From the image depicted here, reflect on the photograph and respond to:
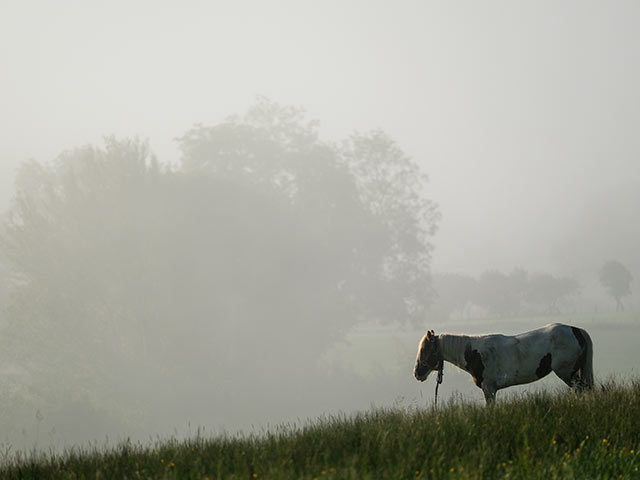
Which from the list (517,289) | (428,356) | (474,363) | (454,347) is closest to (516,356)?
(474,363)

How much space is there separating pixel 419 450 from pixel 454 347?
4565 millimetres

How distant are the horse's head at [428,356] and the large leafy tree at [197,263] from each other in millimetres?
19883

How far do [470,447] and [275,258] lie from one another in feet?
88.9

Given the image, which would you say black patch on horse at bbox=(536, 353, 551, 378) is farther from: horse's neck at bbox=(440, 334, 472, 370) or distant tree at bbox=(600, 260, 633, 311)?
distant tree at bbox=(600, 260, 633, 311)

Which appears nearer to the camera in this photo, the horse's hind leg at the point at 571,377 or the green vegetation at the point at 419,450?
the green vegetation at the point at 419,450

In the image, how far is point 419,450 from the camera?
661cm

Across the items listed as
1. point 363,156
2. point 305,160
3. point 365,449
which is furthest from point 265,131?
point 365,449

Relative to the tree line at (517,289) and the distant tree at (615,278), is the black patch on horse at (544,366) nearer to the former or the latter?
the tree line at (517,289)

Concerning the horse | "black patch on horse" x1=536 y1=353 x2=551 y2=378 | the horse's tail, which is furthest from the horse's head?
the horse's tail

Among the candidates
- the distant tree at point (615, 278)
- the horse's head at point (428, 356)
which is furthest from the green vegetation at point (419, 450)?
the distant tree at point (615, 278)

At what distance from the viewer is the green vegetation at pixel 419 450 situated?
610cm

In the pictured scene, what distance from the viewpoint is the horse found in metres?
10.7

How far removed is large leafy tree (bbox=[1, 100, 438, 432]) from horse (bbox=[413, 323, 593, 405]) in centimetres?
2032

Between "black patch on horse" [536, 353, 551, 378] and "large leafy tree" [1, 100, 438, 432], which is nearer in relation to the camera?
"black patch on horse" [536, 353, 551, 378]
